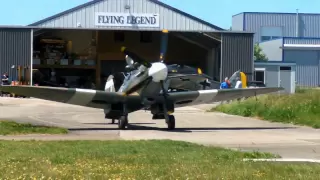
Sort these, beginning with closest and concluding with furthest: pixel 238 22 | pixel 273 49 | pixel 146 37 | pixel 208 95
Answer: pixel 208 95 < pixel 146 37 < pixel 273 49 < pixel 238 22

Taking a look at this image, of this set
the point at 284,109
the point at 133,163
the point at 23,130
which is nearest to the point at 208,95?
the point at 284,109

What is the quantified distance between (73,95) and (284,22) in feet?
241

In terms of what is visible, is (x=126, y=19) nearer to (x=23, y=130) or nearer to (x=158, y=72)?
(x=158, y=72)

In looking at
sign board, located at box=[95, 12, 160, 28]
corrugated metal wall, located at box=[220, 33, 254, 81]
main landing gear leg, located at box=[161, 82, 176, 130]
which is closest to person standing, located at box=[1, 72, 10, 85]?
sign board, located at box=[95, 12, 160, 28]

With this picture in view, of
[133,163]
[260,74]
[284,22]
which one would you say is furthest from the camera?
[284,22]

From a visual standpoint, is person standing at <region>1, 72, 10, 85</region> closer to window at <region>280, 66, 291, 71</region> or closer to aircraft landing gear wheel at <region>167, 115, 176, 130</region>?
window at <region>280, 66, 291, 71</region>

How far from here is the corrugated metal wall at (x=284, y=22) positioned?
8862 cm

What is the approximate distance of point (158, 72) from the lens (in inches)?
802

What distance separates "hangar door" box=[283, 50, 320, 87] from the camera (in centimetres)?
7012

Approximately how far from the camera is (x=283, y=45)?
231ft

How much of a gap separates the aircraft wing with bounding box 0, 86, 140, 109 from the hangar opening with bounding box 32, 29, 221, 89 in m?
35.9

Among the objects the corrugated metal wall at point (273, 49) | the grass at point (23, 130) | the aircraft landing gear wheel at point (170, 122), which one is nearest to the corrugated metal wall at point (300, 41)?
the corrugated metal wall at point (273, 49)

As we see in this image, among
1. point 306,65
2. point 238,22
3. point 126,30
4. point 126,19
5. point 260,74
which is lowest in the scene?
point 260,74

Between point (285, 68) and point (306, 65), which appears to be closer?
point (285, 68)
